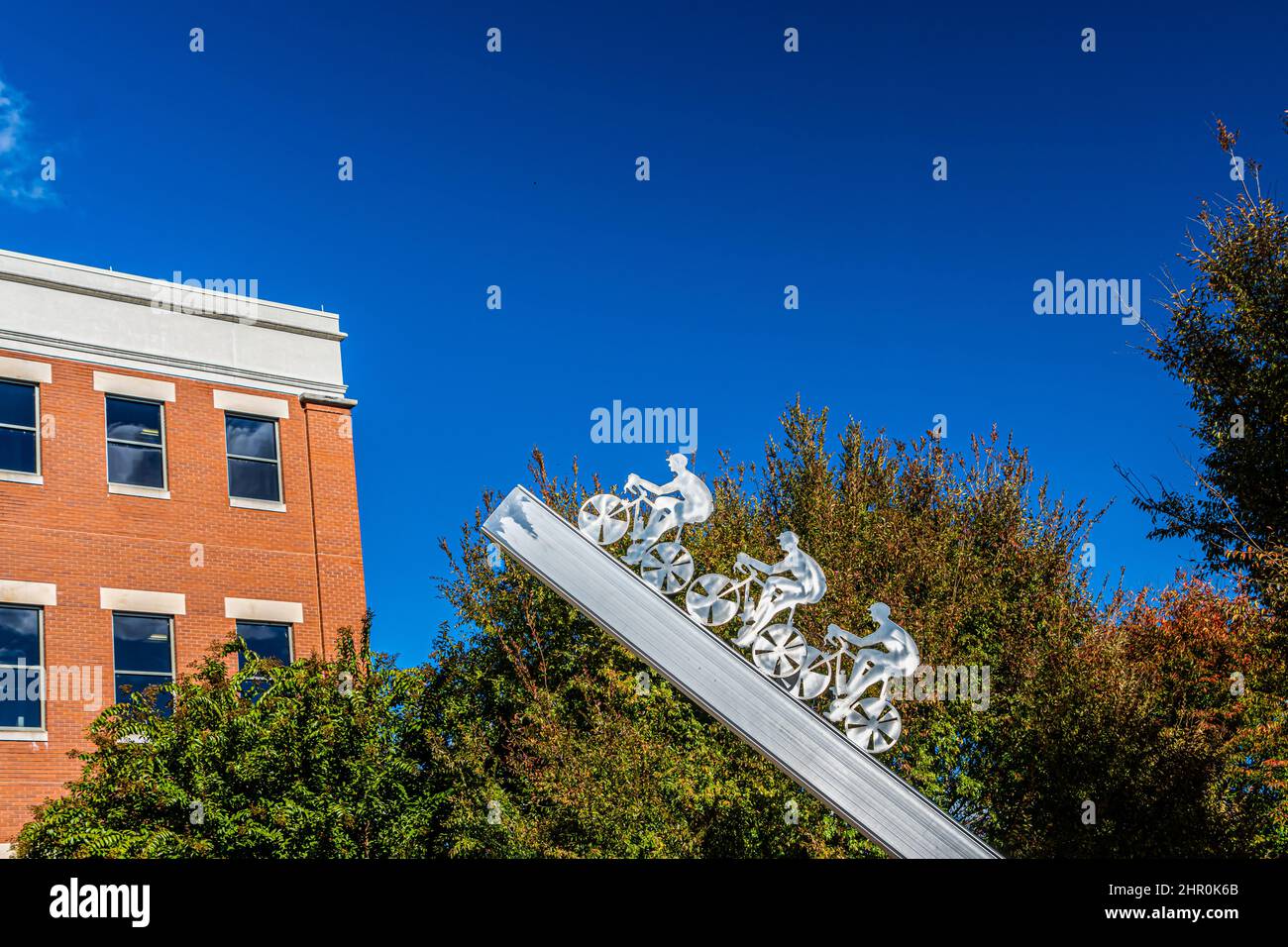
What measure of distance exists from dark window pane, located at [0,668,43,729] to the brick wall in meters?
0.26

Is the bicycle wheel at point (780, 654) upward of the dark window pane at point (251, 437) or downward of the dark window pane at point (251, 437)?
downward

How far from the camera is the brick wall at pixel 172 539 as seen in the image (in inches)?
867

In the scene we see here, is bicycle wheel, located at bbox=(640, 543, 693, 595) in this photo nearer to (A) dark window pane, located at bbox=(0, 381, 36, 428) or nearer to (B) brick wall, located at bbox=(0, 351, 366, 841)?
(B) brick wall, located at bbox=(0, 351, 366, 841)

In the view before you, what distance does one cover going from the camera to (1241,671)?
679 inches

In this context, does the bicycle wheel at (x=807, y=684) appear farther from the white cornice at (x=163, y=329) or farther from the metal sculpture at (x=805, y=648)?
the white cornice at (x=163, y=329)

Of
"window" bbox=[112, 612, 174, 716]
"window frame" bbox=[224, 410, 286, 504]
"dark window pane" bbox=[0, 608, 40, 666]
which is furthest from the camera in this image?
"window frame" bbox=[224, 410, 286, 504]

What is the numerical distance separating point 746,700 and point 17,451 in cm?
1821

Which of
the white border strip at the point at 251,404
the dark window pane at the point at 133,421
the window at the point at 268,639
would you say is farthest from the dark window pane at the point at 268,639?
the white border strip at the point at 251,404

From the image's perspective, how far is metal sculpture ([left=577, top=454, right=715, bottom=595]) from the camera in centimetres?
941

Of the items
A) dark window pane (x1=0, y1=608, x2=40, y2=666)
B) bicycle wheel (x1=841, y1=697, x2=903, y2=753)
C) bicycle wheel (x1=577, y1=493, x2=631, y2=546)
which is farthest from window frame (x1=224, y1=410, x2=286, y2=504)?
bicycle wheel (x1=841, y1=697, x2=903, y2=753)

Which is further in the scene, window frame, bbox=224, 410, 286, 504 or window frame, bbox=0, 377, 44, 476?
window frame, bbox=224, 410, 286, 504

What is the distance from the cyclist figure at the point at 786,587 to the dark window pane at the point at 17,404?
17835 millimetres
